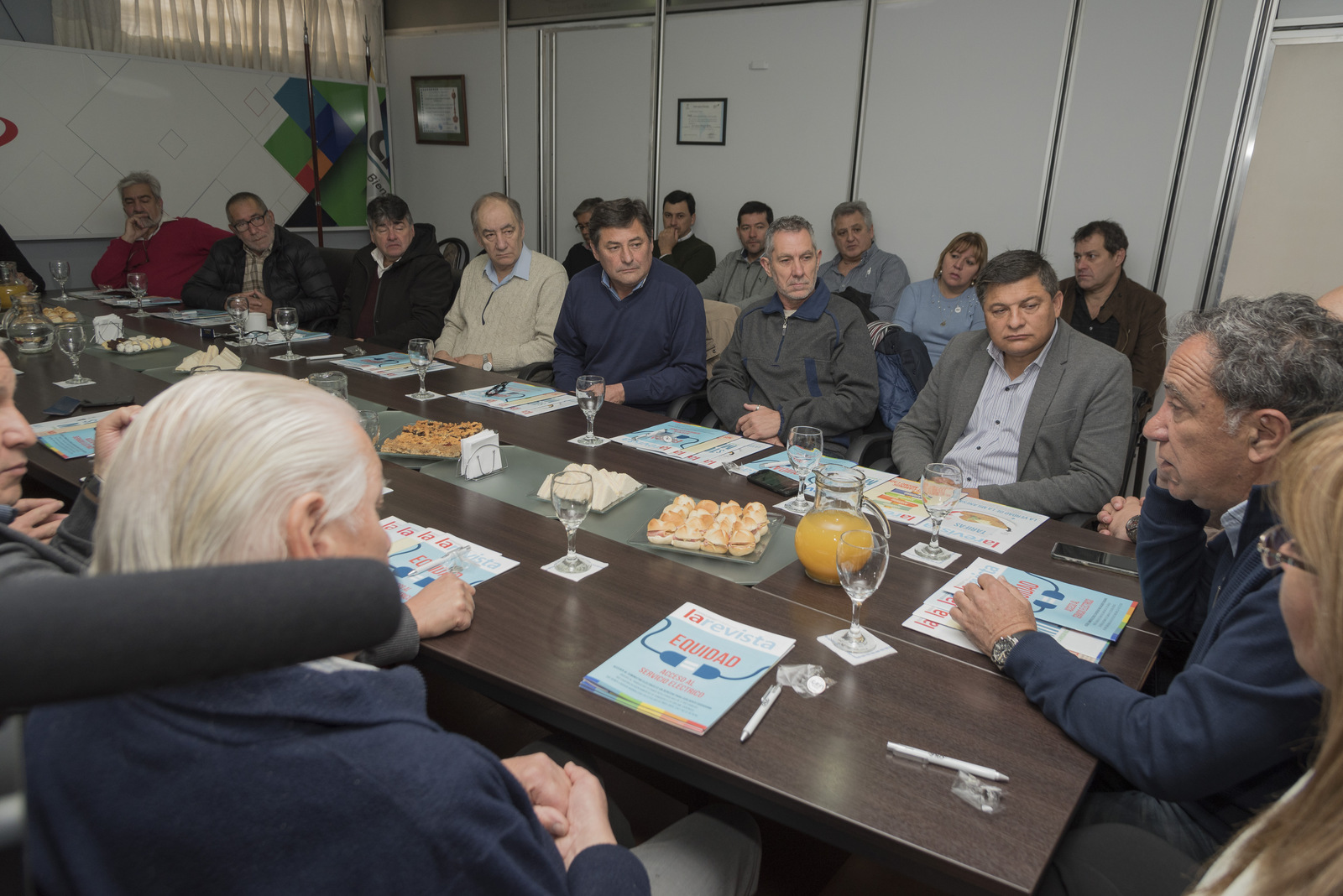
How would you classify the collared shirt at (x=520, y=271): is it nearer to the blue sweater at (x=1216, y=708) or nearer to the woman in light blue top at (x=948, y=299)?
the woman in light blue top at (x=948, y=299)

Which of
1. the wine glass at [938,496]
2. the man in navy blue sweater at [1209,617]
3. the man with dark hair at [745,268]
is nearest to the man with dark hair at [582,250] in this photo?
the man with dark hair at [745,268]

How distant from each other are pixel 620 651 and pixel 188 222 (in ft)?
17.6

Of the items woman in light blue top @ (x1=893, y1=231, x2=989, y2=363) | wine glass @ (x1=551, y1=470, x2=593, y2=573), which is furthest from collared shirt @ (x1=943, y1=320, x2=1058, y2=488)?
woman in light blue top @ (x1=893, y1=231, x2=989, y2=363)

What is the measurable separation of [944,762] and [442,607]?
757mm

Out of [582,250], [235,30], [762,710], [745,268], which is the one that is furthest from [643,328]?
[235,30]

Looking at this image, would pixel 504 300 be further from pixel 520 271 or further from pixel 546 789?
pixel 546 789

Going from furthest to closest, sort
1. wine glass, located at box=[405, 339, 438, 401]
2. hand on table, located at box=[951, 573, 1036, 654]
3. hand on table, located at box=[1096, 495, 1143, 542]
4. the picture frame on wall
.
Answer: the picture frame on wall
wine glass, located at box=[405, 339, 438, 401]
hand on table, located at box=[1096, 495, 1143, 542]
hand on table, located at box=[951, 573, 1036, 654]

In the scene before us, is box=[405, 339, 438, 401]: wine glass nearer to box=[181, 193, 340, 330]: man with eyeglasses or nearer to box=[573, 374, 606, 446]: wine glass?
box=[573, 374, 606, 446]: wine glass

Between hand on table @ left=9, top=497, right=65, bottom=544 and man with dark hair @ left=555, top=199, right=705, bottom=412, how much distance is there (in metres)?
1.88

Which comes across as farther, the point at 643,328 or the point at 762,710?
the point at 643,328

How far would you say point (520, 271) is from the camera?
3861mm

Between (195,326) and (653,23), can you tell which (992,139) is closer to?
(653,23)

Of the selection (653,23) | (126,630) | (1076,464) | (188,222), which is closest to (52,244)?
(188,222)

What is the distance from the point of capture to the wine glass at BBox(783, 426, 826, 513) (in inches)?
71.3
